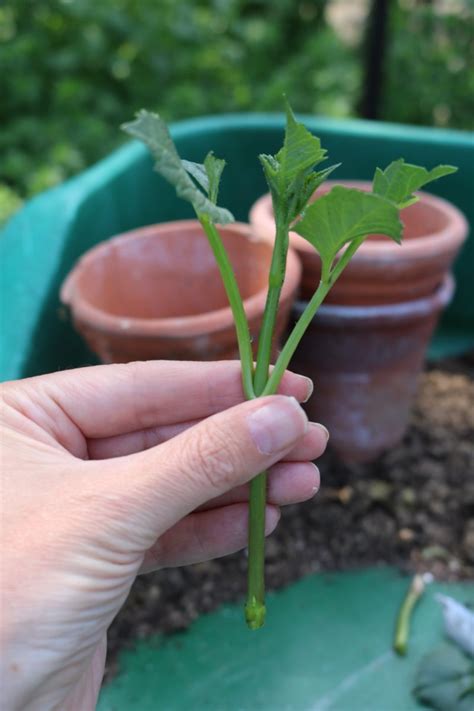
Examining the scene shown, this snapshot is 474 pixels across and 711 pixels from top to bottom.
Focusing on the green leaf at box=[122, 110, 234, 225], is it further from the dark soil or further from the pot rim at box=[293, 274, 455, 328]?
the dark soil

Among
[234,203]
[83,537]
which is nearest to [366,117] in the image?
[234,203]

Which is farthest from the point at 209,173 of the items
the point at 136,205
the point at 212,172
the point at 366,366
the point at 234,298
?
the point at 136,205

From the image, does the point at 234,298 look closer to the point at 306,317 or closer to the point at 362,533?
the point at 306,317

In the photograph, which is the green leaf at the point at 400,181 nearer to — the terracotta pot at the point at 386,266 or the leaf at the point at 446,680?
the terracotta pot at the point at 386,266

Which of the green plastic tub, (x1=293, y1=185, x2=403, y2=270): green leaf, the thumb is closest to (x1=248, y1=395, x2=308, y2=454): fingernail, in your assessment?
the thumb

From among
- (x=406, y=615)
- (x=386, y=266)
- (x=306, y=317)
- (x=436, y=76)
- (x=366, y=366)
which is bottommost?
(x=406, y=615)

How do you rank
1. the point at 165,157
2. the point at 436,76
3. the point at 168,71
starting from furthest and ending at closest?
the point at 436,76
the point at 168,71
the point at 165,157
